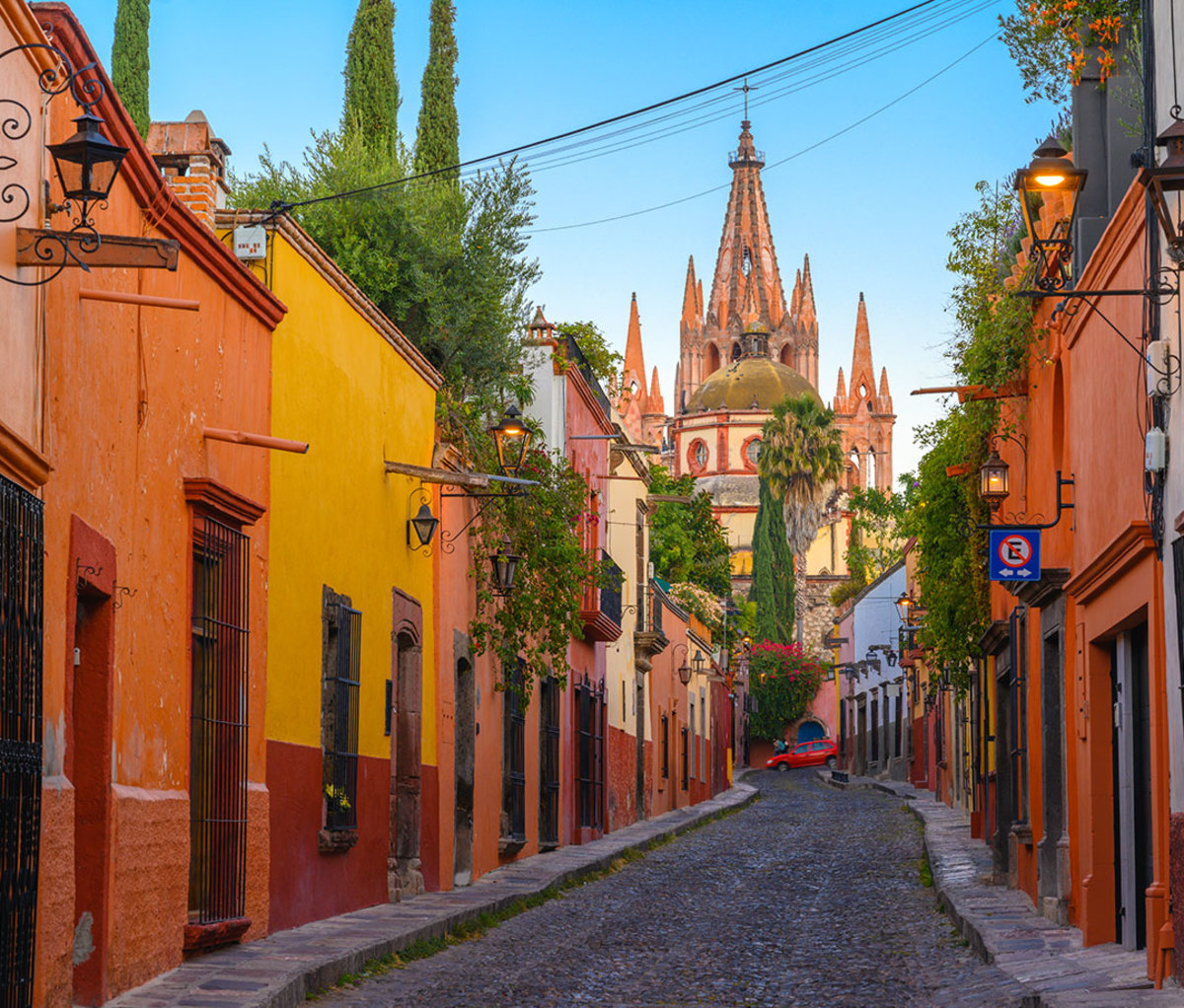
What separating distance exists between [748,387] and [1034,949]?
103 meters

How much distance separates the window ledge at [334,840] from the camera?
13086mm

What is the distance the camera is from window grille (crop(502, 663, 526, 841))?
2047 cm

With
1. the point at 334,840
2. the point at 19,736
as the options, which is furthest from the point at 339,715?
the point at 19,736

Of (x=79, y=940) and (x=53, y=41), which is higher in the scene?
(x=53, y=41)

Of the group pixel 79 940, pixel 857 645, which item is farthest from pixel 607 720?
pixel 857 645

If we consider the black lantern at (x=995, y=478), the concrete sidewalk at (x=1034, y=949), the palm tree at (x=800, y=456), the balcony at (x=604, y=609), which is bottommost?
the concrete sidewalk at (x=1034, y=949)

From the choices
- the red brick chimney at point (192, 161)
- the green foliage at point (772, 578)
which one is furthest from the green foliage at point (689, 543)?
the red brick chimney at point (192, 161)

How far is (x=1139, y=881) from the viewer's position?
36.5ft

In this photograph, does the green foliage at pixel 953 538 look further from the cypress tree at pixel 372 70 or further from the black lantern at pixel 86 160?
the black lantern at pixel 86 160

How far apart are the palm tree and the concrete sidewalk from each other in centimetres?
5424

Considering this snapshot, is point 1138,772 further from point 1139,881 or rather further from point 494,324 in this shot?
point 494,324

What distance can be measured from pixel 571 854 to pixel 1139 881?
1188cm

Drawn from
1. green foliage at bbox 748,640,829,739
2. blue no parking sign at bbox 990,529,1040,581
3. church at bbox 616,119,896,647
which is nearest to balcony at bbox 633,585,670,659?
blue no parking sign at bbox 990,529,1040,581

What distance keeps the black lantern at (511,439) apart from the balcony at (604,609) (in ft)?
17.4
